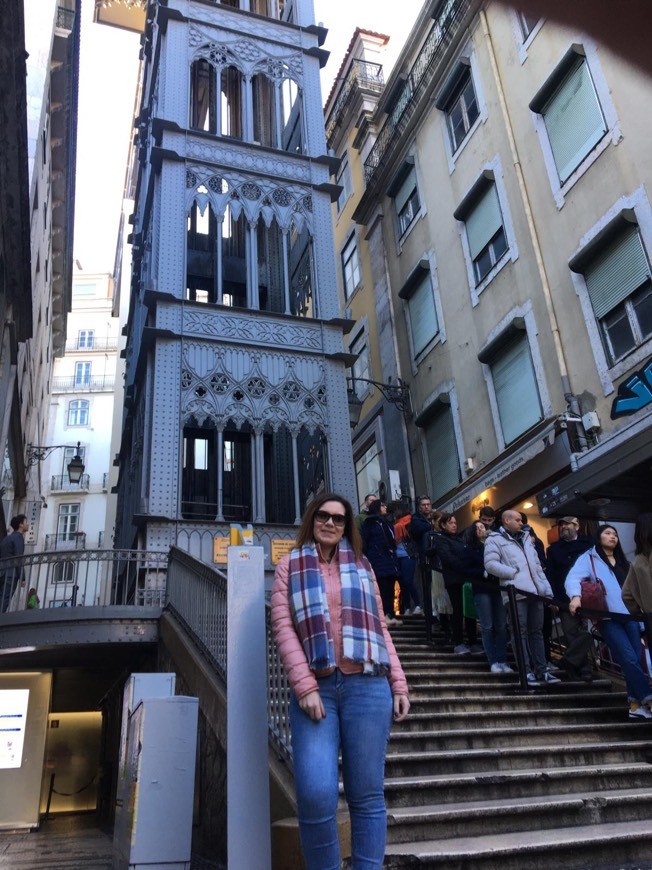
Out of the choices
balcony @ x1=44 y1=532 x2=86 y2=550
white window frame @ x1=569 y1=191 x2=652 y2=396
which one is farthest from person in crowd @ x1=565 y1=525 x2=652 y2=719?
balcony @ x1=44 y1=532 x2=86 y2=550

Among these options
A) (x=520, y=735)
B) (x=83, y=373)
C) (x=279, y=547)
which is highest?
(x=83, y=373)

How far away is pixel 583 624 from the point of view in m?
7.51

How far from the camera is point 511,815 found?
4430mm

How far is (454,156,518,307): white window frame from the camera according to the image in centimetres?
1446

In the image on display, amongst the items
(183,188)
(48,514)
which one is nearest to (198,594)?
(183,188)

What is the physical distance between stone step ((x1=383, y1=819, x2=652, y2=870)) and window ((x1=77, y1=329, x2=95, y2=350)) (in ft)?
167

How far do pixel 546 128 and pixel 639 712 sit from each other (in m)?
11.2

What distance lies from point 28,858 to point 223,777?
3.91m

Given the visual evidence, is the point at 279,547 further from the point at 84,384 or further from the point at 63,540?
the point at 84,384

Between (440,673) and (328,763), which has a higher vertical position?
(440,673)


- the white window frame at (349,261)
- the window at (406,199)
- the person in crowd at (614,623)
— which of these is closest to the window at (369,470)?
the white window frame at (349,261)

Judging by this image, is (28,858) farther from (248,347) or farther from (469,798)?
(248,347)

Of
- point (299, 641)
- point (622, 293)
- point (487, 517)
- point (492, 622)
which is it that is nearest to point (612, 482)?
point (622, 293)

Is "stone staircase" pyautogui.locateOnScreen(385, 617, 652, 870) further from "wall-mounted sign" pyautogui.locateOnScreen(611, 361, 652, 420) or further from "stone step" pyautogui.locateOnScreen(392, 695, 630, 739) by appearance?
"wall-mounted sign" pyautogui.locateOnScreen(611, 361, 652, 420)
